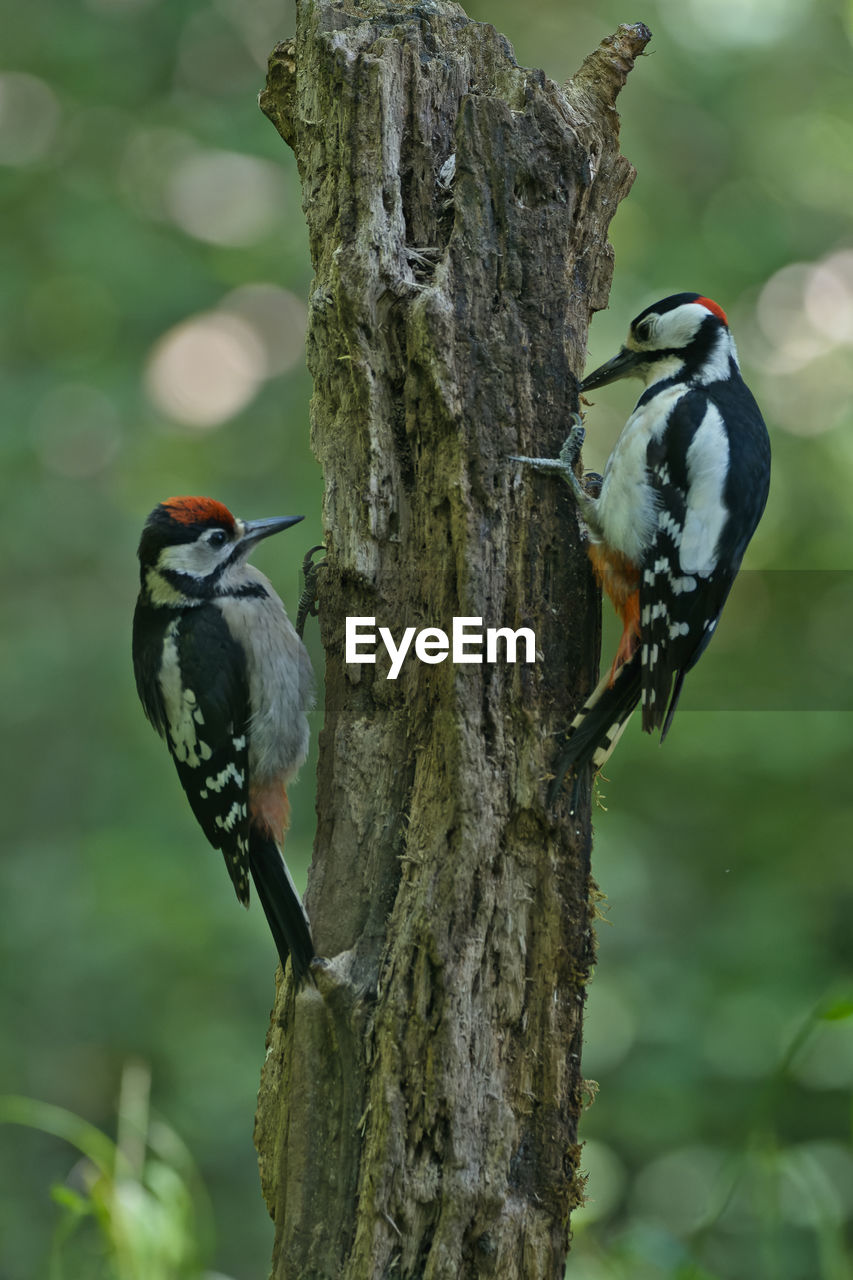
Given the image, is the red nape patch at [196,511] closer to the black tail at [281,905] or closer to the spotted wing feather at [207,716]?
the spotted wing feather at [207,716]

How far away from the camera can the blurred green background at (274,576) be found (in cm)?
504

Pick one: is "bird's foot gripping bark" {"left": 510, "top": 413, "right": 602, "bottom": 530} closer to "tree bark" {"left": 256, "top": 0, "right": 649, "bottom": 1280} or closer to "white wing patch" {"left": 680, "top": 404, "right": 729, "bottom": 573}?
"tree bark" {"left": 256, "top": 0, "right": 649, "bottom": 1280}

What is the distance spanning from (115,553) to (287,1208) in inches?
181

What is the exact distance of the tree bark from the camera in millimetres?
2070

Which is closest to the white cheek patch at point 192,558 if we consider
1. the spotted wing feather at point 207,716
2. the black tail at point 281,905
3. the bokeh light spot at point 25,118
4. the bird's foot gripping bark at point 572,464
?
the spotted wing feather at point 207,716

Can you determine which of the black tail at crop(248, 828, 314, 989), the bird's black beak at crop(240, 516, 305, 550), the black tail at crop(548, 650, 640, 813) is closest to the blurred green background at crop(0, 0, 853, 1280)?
the bird's black beak at crop(240, 516, 305, 550)

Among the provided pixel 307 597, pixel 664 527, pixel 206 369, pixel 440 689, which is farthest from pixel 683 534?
pixel 206 369

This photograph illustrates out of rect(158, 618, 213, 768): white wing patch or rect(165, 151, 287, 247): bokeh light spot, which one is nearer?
rect(158, 618, 213, 768): white wing patch

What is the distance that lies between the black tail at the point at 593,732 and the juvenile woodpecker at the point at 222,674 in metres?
1.04

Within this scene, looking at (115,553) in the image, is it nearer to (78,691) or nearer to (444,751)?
(78,691)

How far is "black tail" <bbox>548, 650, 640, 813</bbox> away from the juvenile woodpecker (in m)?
1.04

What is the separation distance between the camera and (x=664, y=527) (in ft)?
8.22

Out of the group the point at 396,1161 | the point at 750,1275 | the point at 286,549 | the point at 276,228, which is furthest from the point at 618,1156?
Result: the point at 276,228

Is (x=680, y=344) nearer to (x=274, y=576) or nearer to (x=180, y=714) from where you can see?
A: (x=180, y=714)
